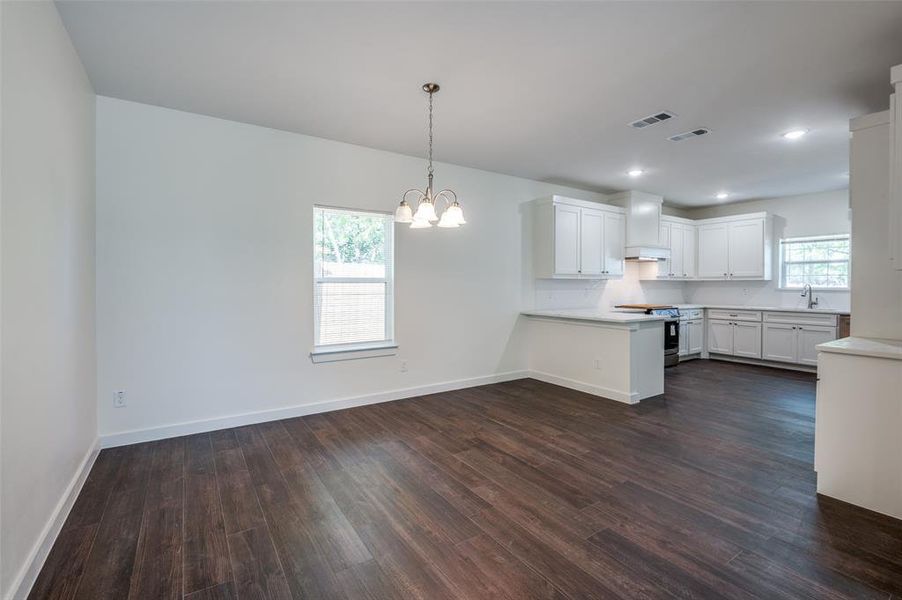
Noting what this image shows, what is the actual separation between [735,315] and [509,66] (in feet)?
19.8

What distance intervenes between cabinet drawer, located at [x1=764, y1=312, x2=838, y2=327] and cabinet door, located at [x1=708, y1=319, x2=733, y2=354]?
558 mm

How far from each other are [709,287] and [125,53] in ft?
28.4

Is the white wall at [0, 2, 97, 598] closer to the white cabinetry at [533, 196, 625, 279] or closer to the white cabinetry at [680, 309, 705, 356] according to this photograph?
the white cabinetry at [533, 196, 625, 279]

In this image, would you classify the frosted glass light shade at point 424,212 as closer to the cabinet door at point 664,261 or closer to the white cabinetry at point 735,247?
the cabinet door at point 664,261

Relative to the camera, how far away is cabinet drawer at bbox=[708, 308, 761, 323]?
6441 millimetres

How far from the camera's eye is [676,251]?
23.4ft

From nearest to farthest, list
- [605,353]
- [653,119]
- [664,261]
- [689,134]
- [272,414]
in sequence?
[653,119] < [272,414] < [689,134] < [605,353] < [664,261]

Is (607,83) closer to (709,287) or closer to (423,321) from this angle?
(423,321)

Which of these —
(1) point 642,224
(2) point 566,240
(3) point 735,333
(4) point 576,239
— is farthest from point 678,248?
(2) point 566,240

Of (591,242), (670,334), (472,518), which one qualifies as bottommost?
(472,518)

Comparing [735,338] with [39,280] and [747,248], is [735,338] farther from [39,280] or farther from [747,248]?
[39,280]

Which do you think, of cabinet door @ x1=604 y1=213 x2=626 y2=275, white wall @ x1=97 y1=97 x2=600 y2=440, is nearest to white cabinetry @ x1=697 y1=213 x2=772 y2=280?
cabinet door @ x1=604 y1=213 x2=626 y2=275

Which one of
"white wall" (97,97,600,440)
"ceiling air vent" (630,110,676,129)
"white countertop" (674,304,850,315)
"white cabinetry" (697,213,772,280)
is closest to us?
"white wall" (97,97,600,440)

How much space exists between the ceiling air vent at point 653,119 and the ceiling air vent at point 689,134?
48cm
